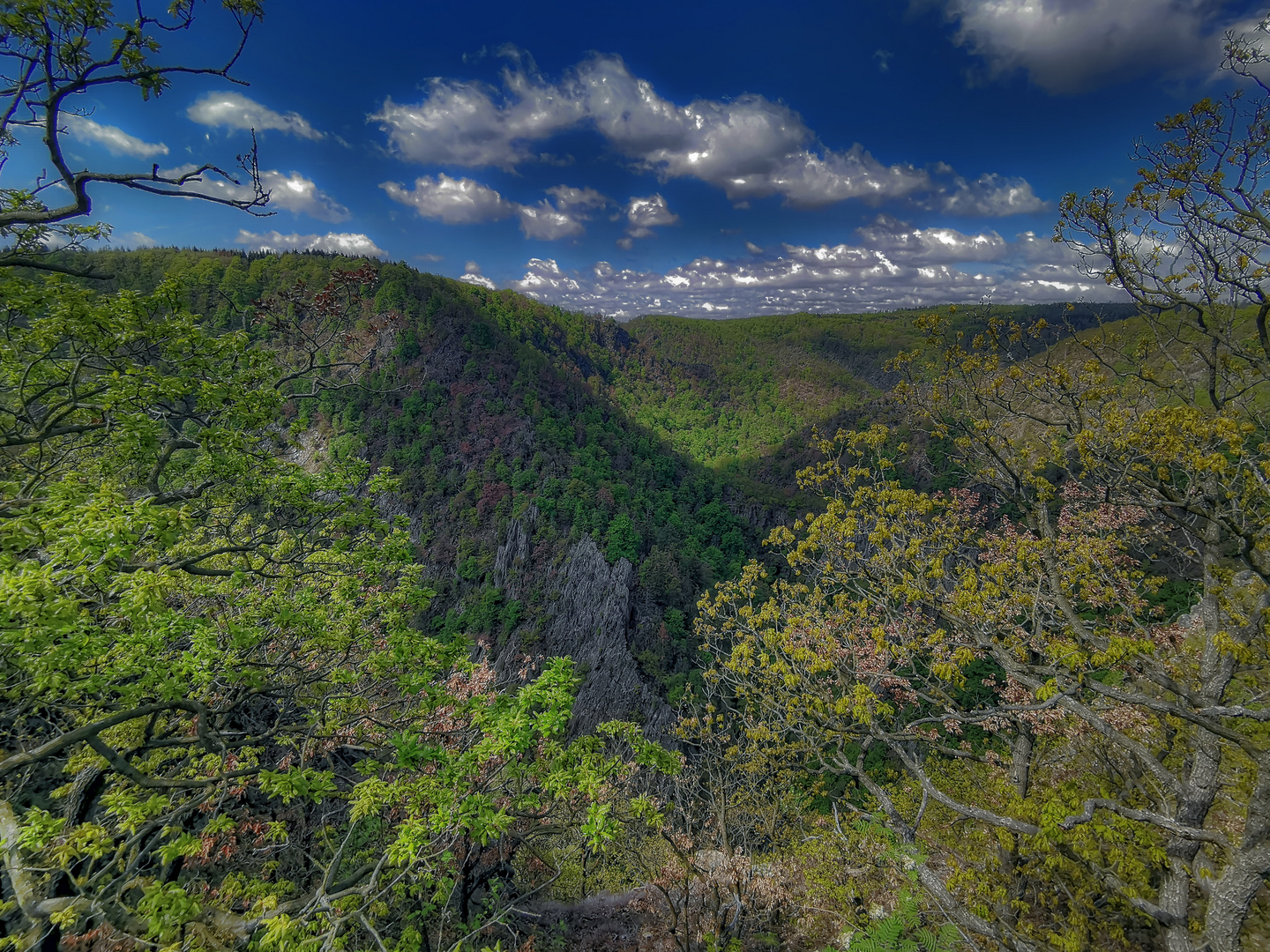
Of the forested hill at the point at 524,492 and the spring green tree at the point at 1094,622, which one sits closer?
the spring green tree at the point at 1094,622

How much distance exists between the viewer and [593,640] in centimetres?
5775

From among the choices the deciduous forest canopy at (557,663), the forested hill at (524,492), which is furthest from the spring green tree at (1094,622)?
the forested hill at (524,492)

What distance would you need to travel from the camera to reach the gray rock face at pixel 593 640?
171ft

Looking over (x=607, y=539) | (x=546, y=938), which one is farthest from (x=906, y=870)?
(x=607, y=539)

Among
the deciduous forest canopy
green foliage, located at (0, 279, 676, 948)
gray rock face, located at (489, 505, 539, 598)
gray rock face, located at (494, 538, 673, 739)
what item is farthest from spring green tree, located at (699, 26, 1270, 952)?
gray rock face, located at (489, 505, 539, 598)

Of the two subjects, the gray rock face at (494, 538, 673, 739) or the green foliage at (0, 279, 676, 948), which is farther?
the gray rock face at (494, 538, 673, 739)

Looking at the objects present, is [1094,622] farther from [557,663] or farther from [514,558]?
[514,558]

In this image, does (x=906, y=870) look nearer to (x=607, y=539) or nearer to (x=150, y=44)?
(x=150, y=44)

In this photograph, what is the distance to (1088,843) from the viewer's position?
7.45 m

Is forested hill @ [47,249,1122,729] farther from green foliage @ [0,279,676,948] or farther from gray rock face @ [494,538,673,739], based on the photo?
green foliage @ [0,279,676,948]

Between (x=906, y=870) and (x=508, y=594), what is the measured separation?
187 feet

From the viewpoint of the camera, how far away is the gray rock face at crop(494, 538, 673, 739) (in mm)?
52000

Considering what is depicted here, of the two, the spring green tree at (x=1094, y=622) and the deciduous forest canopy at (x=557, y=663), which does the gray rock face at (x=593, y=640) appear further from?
the spring green tree at (x=1094, y=622)

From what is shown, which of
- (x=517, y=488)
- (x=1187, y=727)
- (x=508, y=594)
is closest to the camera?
(x=1187, y=727)
